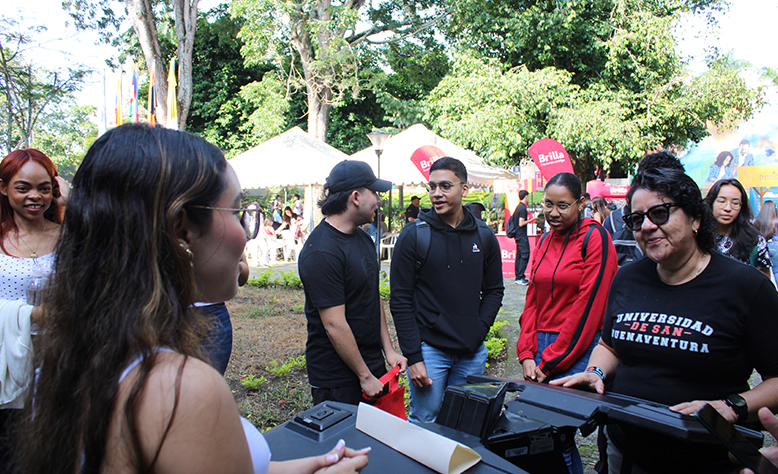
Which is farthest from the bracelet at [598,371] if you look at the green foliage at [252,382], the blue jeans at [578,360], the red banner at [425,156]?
the red banner at [425,156]

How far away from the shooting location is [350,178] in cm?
275

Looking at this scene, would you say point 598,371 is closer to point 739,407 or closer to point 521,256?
point 739,407

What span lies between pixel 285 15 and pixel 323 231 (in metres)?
17.3

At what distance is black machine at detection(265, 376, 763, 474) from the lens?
1.29 metres

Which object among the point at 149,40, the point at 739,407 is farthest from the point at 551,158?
the point at 149,40

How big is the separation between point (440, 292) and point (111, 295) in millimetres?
2212

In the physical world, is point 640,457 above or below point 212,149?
below

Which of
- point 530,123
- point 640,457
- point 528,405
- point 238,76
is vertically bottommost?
point 640,457

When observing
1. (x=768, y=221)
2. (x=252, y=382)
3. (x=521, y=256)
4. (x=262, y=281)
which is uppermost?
(x=768, y=221)

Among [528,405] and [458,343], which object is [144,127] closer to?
[528,405]

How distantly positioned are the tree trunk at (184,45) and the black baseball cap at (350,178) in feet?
40.6

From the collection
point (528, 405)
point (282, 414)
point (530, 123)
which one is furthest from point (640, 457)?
point (530, 123)

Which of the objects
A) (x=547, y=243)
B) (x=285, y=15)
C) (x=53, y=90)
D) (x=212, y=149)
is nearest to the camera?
(x=212, y=149)

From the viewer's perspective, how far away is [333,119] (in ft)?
75.7
